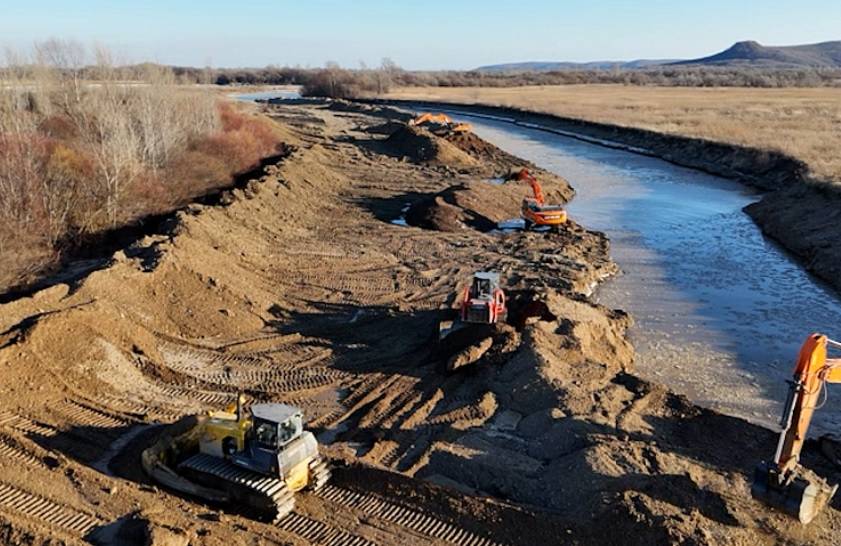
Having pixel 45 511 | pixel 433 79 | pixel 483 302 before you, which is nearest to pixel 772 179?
pixel 483 302

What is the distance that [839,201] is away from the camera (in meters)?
28.1

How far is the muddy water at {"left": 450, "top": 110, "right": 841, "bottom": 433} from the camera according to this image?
629 inches

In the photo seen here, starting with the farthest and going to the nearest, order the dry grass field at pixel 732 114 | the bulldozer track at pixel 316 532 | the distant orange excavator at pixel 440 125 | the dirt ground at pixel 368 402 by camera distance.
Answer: the distant orange excavator at pixel 440 125
the dry grass field at pixel 732 114
the dirt ground at pixel 368 402
the bulldozer track at pixel 316 532

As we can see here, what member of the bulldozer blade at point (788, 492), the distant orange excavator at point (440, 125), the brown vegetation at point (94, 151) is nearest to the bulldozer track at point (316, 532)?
the bulldozer blade at point (788, 492)

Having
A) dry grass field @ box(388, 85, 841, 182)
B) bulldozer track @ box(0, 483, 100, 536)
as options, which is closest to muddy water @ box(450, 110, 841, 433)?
dry grass field @ box(388, 85, 841, 182)

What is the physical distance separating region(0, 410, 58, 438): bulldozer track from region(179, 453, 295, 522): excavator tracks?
2.86 m

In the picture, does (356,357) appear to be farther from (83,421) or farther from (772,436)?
(772,436)

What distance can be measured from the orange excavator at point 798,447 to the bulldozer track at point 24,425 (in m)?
11.0

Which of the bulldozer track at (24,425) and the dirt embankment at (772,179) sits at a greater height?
the dirt embankment at (772,179)

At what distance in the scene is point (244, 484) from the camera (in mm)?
9945

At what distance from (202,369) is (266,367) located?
1.35 meters

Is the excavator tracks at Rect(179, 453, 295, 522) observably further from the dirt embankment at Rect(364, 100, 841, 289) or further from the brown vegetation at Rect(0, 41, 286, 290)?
the dirt embankment at Rect(364, 100, 841, 289)

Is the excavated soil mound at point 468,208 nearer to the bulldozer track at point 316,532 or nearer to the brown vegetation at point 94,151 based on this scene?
the brown vegetation at point 94,151

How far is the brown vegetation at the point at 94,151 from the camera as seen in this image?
19.8 m
